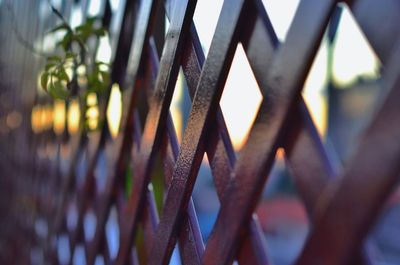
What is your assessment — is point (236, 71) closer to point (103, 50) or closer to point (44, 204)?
point (103, 50)

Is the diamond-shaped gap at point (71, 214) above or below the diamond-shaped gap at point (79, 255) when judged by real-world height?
above

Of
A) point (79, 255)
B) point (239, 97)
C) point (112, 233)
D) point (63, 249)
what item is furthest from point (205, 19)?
point (63, 249)

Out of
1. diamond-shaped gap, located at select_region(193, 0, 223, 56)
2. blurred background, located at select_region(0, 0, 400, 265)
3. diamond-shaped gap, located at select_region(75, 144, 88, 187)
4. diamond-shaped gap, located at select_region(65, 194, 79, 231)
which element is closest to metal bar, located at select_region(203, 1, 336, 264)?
blurred background, located at select_region(0, 0, 400, 265)

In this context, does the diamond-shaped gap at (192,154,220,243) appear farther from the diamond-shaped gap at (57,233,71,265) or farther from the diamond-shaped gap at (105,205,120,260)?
the diamond-shaped gap at (57,233,71,265)

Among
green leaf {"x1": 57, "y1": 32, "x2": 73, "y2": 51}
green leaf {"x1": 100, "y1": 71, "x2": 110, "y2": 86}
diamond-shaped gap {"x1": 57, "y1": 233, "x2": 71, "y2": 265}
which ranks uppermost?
green leaf {"x1": 57, "y1": 32, "x2": 73, "y2": 51}

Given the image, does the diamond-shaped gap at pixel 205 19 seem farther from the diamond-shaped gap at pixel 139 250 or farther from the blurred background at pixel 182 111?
the diamond-shaped gap at pixel 139 250

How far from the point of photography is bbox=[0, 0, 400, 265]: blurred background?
→ 563 mm

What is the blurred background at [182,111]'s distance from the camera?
0.56 m

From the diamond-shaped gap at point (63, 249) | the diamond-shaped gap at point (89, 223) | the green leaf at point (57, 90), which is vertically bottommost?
the diamond-shaped gap at point (89, 223)

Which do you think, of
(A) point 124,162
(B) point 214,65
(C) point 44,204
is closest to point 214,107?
(B) point 214,65

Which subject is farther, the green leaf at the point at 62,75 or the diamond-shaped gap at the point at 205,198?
the green leaf at the point at 62,75

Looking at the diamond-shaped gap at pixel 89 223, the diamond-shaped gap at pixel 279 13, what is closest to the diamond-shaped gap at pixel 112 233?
the diamond-shaped gap at pixel 89 223

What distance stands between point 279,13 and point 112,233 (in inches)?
34.1

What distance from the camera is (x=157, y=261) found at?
86cm
